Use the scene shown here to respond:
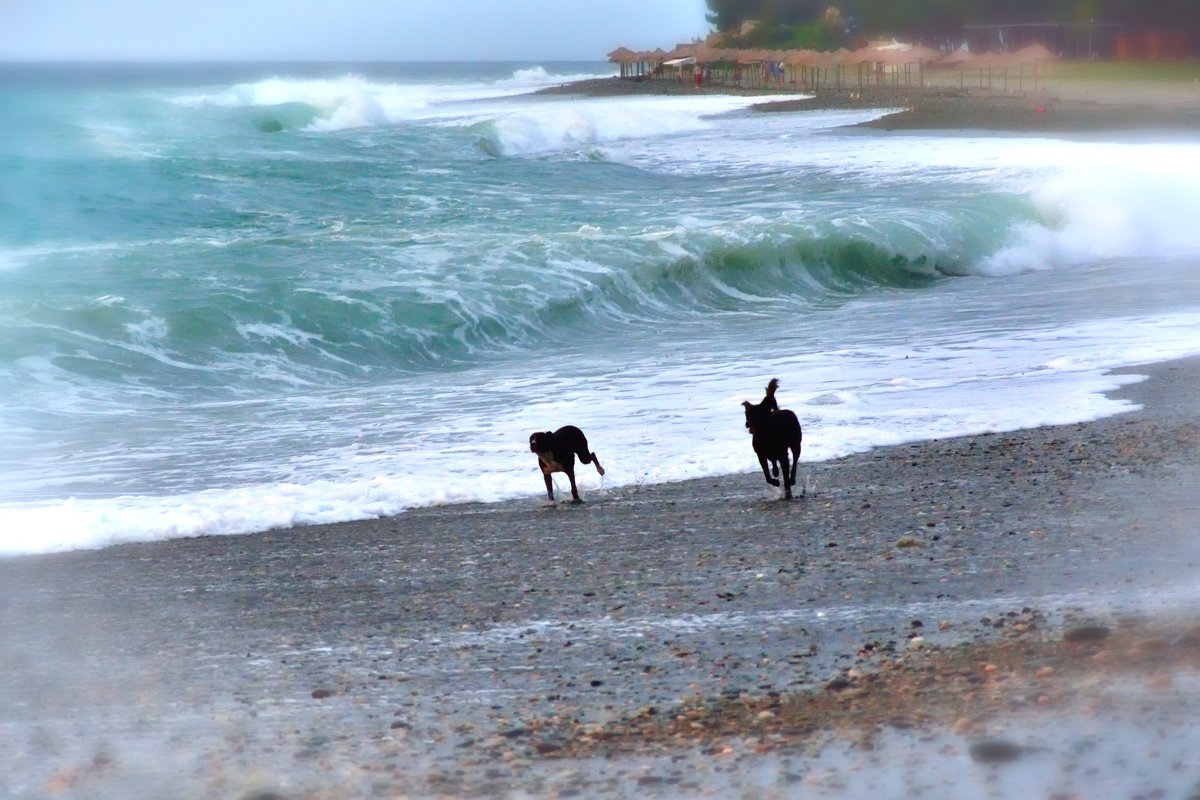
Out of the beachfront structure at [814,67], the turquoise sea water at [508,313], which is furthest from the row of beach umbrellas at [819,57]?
the turquoise sea water at [508,313]

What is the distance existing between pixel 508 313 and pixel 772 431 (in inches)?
390

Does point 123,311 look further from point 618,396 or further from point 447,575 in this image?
point 447,575

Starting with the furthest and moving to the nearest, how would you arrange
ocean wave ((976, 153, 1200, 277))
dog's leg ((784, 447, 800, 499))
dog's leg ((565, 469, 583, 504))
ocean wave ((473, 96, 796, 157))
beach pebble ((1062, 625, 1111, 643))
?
ocean wave ((473, 96, 796, 157)), ocean wave ((976, 153, 1200, 277)), dog's leg ((565, 469, 583, 504)), dog's leg ((784, 447, 800, 499)), beach pebble ((1062, 625, 1111, 643))

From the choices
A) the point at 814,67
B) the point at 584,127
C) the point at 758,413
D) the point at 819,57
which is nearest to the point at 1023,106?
the point at 584,127

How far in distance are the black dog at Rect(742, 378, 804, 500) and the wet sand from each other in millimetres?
259

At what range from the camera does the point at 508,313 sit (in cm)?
1739

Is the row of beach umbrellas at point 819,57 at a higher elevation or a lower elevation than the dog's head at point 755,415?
higher

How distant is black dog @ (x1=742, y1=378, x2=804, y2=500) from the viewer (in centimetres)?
779

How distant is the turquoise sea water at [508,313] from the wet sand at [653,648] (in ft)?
4.41

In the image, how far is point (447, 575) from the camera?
6699 mm

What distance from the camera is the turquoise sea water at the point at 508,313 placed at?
978 centimetres

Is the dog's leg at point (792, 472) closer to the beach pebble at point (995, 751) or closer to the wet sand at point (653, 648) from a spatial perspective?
the wet sand at point (653, 648)

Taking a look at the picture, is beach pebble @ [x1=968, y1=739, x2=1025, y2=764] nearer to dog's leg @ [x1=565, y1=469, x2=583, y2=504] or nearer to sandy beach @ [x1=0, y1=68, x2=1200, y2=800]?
sandy beach @ [x1=0, y1=68, x2=1200, y2=800]

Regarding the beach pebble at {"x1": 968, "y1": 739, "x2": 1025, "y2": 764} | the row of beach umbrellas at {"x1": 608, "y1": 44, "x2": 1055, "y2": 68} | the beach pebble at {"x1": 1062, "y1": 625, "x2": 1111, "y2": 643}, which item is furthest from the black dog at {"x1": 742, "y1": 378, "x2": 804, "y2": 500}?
the row of beach umbrellas at {"x1": 608, "y1": 44, "x2": 1055, "y2": 68}
